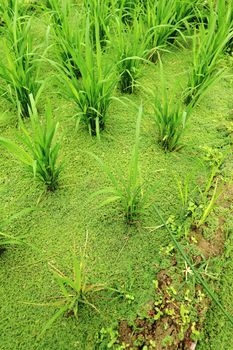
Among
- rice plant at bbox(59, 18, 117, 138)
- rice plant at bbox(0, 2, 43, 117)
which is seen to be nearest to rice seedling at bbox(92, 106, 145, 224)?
rice plant at bbox(59, 18, 117, 138)

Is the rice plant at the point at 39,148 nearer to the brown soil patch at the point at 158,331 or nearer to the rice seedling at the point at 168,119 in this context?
the rice seedling at the point at 168,119

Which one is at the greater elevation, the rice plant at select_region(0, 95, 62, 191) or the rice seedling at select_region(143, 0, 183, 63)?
the rice seedling at select_region(143, 0, 183, 63)

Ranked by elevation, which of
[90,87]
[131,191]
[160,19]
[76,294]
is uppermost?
[160,19]

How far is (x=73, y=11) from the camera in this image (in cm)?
300

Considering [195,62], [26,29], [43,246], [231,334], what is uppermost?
[26,29]

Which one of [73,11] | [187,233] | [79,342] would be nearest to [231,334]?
[187,233]

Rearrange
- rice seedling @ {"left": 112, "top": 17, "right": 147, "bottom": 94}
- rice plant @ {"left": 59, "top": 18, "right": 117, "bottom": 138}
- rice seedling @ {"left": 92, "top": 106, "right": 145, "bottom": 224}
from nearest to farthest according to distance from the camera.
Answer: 1. rice seedling @ {"left": 92, "top": 106, "right": 145, "bottom": 224}
2. rice plant @ {"left": 59, "top": 18, "right": 117, "bottom": 138}
3. rice seedling @ {"left": 112, "top": 17, "right": 147, "bottom": 94}

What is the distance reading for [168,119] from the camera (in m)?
1.86

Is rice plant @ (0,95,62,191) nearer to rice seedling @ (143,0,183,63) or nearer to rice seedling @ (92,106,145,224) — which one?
rice seedling @ (92,106,145,224)

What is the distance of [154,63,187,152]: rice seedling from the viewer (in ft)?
5.93

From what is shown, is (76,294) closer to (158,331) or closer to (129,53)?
(158,331)

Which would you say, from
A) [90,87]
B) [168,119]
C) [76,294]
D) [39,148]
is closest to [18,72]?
[90,87]

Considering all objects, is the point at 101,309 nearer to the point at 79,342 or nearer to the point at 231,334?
the point at 79,342

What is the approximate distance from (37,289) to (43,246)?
0.22 meters
